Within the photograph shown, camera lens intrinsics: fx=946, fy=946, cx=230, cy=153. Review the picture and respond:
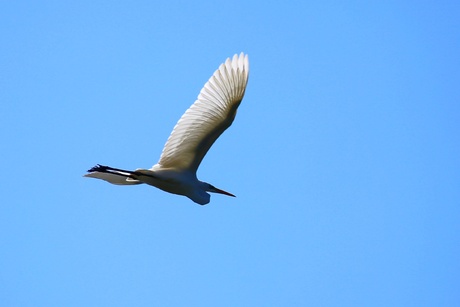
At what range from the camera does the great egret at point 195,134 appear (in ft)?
39.9

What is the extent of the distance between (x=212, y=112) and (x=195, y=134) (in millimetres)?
373

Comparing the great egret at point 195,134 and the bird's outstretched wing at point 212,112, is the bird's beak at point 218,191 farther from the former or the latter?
the bird's outstretched wing at point 212,112

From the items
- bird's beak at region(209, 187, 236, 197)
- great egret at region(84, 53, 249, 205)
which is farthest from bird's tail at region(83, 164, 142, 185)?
bird's beak at region(209, 187, 236, 197)

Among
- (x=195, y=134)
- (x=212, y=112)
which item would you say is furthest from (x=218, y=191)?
A: (x=212, y=112)

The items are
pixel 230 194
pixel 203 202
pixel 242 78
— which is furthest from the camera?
pixel 230 194

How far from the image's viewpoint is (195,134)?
1237 centimetres

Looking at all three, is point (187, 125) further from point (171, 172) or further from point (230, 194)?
point (230, 194)

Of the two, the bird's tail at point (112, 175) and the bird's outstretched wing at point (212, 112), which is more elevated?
→ the bird's outstretched wing at point (212, 112)

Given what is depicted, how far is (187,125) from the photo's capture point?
1230 centimetres

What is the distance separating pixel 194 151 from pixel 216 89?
92cm

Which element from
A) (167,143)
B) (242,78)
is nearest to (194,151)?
(167,143)

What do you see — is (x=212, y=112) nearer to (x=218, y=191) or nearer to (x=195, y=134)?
(x=195, y=134)

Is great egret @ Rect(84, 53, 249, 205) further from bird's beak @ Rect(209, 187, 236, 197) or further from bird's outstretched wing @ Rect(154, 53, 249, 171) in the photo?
bird's beak @ Rect(209, 187, 236, 197)

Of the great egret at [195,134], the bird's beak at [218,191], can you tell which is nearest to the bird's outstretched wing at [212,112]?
the great egret at [195,134]
